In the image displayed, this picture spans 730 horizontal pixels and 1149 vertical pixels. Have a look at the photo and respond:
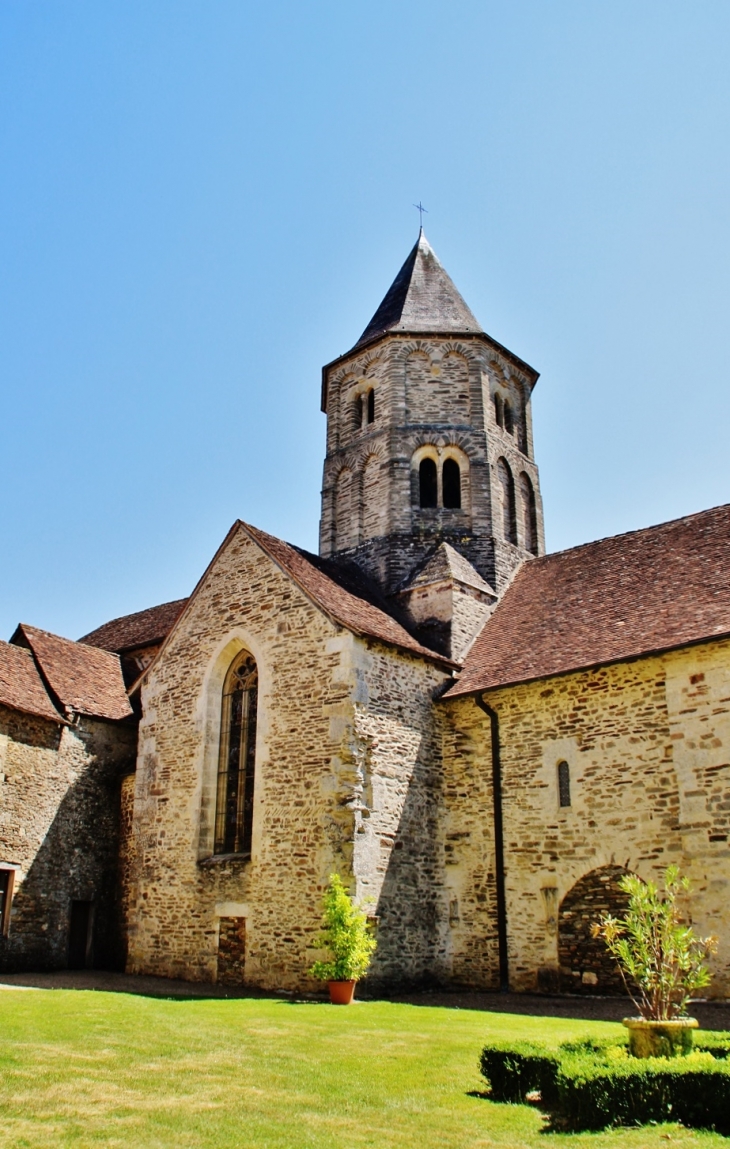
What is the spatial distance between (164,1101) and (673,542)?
46.0 feet

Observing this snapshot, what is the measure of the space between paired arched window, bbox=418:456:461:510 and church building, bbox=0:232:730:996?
0.26 feet

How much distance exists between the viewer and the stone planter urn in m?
6.93

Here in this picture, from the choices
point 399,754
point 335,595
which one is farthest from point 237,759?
point 335,595

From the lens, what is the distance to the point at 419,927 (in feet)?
50.5

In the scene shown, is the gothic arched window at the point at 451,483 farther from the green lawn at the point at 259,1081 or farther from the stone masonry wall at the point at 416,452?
the green lawn at the point at 259,1081

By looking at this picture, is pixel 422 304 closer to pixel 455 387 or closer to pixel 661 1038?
pixel 455 387

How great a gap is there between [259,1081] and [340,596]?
1077cm

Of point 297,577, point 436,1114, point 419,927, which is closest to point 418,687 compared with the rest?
point 297,577

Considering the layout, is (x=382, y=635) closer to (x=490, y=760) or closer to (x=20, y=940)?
(x=490, y=760)

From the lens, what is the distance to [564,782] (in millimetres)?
14883

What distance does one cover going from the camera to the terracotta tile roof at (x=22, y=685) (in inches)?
723

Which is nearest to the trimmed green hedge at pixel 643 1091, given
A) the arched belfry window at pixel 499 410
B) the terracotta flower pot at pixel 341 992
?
the terracotta flower pot at pixel 341 992

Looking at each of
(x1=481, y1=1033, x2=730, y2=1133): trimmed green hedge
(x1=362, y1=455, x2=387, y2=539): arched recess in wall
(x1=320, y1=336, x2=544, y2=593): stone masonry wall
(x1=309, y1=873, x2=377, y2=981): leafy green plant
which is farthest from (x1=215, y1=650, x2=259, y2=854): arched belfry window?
(x1=481, y1=1033, x2=730, y2=1133): trimmed green hedge

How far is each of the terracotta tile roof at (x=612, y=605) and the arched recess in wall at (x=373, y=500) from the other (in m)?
3.66
